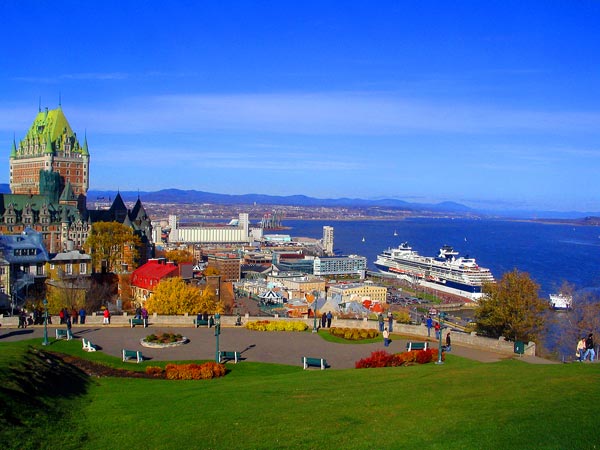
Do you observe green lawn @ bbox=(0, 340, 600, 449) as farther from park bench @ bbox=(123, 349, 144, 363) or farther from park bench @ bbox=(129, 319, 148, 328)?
park bench @ bbox=(129, 319, 148, 328)

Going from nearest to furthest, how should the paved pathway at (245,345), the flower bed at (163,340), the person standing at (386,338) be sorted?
1. the paved pathway at (245,345)
2. the flower bed at (163,340)
3. the person standing at (386,338)

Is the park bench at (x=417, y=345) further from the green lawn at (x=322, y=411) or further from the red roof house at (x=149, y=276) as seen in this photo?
the red roof house at (x=149, y=276)

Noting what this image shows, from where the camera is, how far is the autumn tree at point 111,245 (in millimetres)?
68938

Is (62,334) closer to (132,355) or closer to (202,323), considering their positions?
(132,355)

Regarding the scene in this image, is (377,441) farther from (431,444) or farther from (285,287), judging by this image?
(285,287)

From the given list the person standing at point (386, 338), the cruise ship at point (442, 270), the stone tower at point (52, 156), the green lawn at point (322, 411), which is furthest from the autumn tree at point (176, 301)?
the cruise ship at point (442, 270)

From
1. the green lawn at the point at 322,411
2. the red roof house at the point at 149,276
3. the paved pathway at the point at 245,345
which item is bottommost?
the red roof house at the point at 149,276

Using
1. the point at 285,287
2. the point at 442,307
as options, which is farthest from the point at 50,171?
the point at 442,307

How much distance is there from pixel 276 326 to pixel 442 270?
116705 mm

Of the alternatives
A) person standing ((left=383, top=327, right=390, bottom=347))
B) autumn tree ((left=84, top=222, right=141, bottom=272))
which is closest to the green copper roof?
autumn tree ((left=84, top=222, right=141, bottom=272))

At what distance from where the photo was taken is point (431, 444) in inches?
461

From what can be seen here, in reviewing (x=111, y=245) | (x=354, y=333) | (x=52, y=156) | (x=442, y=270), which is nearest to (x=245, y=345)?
(x=354, y=333)

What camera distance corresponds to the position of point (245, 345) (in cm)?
2678

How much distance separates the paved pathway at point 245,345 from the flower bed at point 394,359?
1.45 meters
